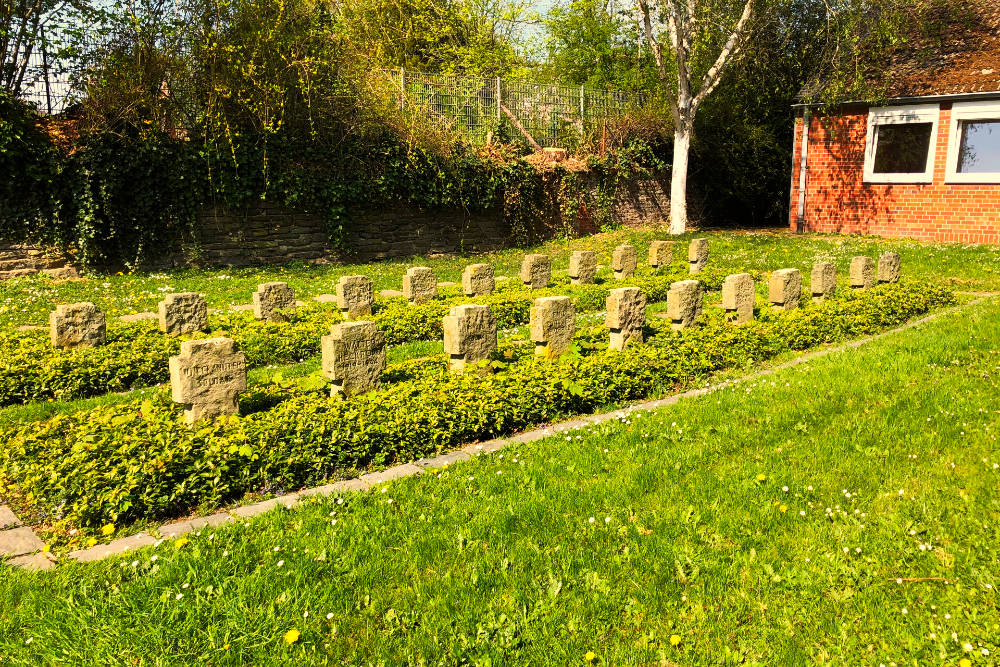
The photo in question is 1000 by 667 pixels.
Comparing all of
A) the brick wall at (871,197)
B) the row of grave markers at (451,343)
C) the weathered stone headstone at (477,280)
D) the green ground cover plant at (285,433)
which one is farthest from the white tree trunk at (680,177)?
the green ground cover plant at (285,433)

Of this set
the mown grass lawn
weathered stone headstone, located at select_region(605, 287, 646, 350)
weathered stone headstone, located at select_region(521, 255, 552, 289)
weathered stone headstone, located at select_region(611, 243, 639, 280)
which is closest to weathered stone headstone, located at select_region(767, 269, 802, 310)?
weathered stone headstone, located at select_region(605, 287, 646, 350)

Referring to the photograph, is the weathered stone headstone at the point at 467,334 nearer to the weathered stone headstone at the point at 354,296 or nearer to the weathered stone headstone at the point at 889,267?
the weathered stone headstone at the point at 354,296

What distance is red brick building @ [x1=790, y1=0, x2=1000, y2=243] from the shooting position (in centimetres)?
1827

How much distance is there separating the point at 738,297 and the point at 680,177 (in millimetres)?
11989

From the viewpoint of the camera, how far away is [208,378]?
5777 millimetres

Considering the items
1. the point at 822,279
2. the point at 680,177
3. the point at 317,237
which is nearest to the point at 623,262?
the point at 822,279

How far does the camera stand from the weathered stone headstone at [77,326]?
838 cm

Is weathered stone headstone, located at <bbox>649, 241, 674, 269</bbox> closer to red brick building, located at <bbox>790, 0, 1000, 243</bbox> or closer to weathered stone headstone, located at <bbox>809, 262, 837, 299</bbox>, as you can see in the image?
weathered stone headstone, located at <bbox>809, 262, 837, 299</bbox>

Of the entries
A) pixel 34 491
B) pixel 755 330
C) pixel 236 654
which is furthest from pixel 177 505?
pixel 755 330

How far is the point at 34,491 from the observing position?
4805mm

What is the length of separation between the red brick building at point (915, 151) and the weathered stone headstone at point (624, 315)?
1484 cm

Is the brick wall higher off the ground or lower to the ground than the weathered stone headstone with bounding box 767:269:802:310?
higher

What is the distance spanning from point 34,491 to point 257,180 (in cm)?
1350

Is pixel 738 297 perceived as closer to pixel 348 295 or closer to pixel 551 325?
pixel 551 325
